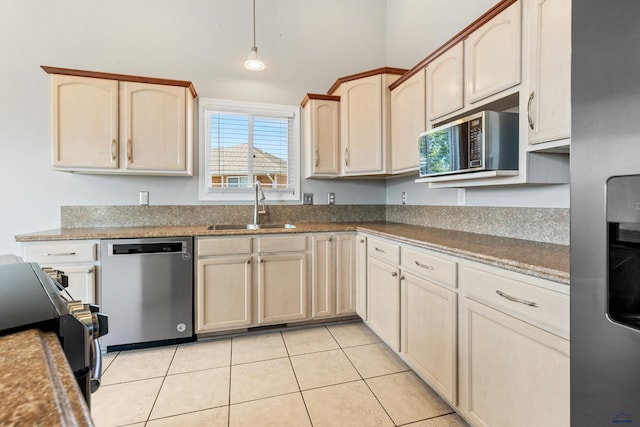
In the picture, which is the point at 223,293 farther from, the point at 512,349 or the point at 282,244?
the point at 512,349

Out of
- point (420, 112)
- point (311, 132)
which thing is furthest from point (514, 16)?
point (311, 132)

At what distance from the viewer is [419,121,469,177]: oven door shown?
1721mm

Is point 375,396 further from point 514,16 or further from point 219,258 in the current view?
point 514,16

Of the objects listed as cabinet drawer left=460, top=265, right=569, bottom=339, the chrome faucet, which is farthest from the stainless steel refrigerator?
the chrome faucet

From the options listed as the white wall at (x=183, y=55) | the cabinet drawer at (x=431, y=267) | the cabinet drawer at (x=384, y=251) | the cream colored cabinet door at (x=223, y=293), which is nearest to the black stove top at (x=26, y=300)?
the cabinet drawer at (x=431, y=267)

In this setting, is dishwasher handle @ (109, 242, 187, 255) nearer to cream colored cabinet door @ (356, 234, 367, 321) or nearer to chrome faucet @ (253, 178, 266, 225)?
chrome faucet @ (253, 178, 266, 225)

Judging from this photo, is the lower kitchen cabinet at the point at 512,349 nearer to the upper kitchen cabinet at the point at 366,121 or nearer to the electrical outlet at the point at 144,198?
the upper kitchen cabinet at the point at 366,121

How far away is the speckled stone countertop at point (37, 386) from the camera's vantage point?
0.28 metres

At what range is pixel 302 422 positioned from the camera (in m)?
1.50

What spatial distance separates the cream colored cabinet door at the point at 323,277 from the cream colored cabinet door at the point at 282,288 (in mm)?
78

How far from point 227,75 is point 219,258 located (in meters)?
1.82

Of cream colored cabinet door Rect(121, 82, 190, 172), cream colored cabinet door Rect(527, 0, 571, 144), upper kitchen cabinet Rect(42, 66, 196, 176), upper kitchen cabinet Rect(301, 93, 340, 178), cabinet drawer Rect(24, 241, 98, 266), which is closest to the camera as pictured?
cream colored cabinet door Rect(527, 0, 571, 144)

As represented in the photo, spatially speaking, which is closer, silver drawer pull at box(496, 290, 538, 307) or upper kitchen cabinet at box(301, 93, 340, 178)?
silver drawer pull at box(496, 290, 538, 307)

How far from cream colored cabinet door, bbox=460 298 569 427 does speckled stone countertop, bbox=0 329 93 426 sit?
128 cm
